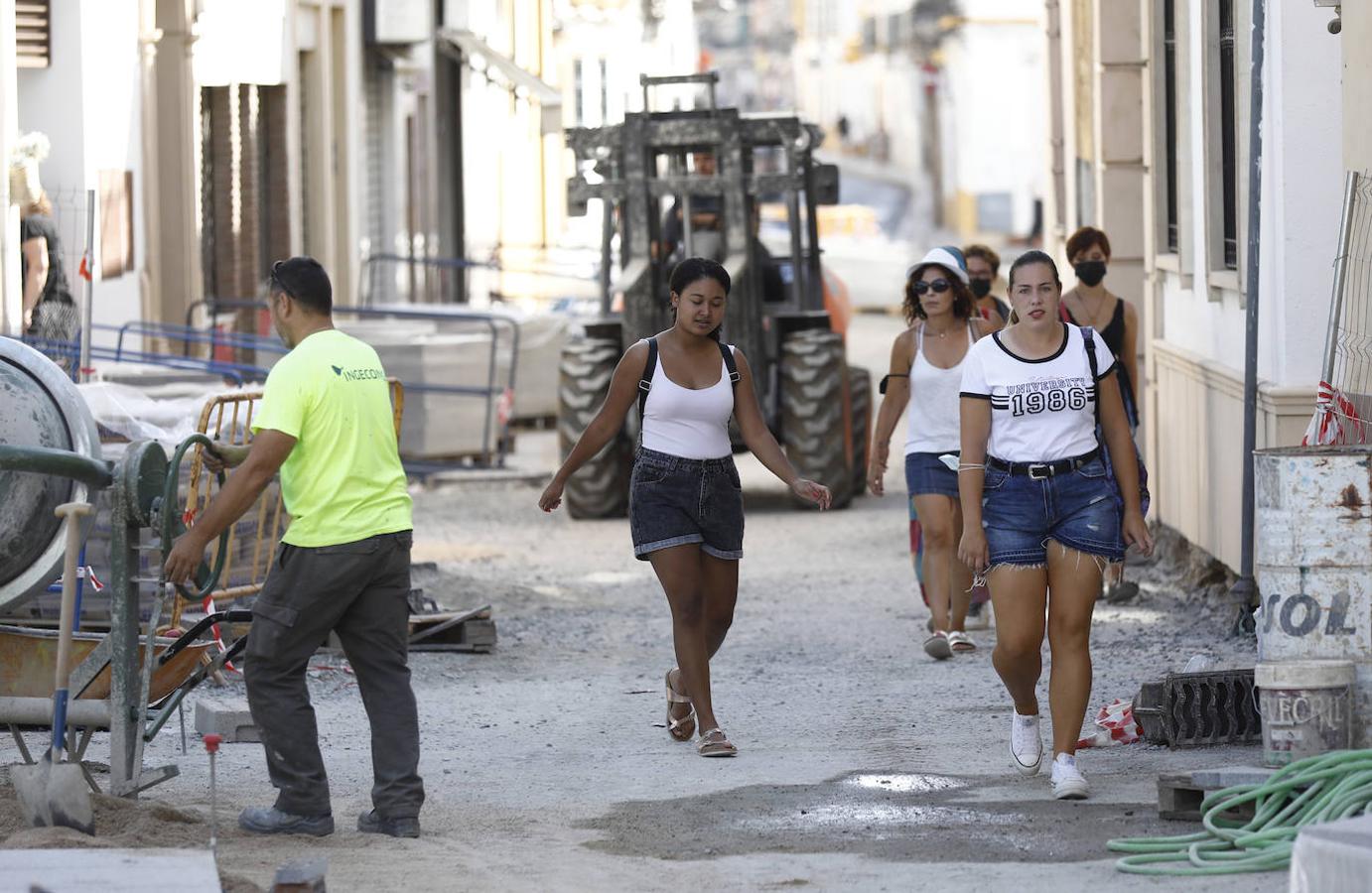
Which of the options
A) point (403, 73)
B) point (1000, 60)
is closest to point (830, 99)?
point (1000, 60)

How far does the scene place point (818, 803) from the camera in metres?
7.41

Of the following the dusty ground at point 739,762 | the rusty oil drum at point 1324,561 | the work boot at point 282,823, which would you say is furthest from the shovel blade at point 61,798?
the rusty oil drum at point 1324,561

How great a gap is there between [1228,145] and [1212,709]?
472cm

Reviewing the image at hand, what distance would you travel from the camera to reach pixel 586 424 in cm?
1659

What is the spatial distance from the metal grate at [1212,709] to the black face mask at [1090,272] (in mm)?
3921

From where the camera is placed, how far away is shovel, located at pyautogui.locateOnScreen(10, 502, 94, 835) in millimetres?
6422

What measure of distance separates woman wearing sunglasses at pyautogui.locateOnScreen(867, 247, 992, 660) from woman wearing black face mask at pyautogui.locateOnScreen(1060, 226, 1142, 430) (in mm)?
998

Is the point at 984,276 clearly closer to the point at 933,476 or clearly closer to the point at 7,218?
the point at 933,476

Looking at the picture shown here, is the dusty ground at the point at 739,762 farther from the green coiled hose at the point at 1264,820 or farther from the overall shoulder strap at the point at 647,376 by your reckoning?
the overall shoulder strap at the point at 647,376

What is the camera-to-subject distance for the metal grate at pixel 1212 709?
7.99 m

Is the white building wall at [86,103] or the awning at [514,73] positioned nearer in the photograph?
the white building wall at [86,103]

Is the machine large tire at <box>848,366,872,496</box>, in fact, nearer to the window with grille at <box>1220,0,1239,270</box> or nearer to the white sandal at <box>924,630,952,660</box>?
the window with grille at <box>1220,0,1239,270</box>

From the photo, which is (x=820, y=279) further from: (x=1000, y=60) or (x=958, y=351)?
(x=1000, y=60)

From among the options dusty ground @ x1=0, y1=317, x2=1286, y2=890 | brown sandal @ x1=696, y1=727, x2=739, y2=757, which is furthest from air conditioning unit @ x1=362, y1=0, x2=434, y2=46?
brown sandal @ x1=696, y1=727, x2=739, y2=757
